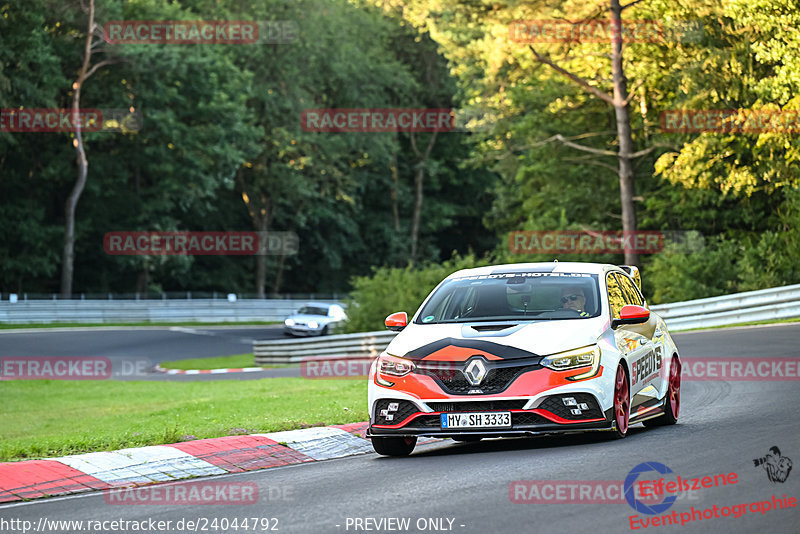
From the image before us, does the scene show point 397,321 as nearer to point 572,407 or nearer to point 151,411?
point 572,407

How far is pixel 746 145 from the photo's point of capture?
3381 cm

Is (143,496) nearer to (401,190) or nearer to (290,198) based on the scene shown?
(290,198)

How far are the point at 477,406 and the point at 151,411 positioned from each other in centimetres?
1010

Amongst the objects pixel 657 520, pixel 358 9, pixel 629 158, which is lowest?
pixel 657 520

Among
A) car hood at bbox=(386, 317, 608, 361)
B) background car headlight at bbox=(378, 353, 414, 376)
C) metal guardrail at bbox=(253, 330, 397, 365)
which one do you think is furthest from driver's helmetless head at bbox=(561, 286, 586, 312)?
metal guardrail at bbox=(253, 330, 397, 365)

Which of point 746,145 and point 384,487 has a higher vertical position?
point 746,145

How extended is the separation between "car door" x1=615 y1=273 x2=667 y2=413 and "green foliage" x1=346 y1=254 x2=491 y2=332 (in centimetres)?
A: 1955

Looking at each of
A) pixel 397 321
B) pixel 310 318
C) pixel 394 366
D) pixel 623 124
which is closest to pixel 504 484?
pixel 394 366

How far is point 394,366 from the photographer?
10352 mm

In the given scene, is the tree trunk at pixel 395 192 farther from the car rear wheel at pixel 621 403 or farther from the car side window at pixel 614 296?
the car rear wheel at pixel 621 403

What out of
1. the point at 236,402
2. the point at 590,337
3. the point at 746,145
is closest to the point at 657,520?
the point at 590,337

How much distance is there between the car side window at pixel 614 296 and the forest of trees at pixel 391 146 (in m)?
19.6

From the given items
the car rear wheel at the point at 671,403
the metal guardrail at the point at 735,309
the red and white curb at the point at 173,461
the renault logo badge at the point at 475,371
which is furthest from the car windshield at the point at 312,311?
the renault logo badge at the point at 475,371

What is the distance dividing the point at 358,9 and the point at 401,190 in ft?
41.9
